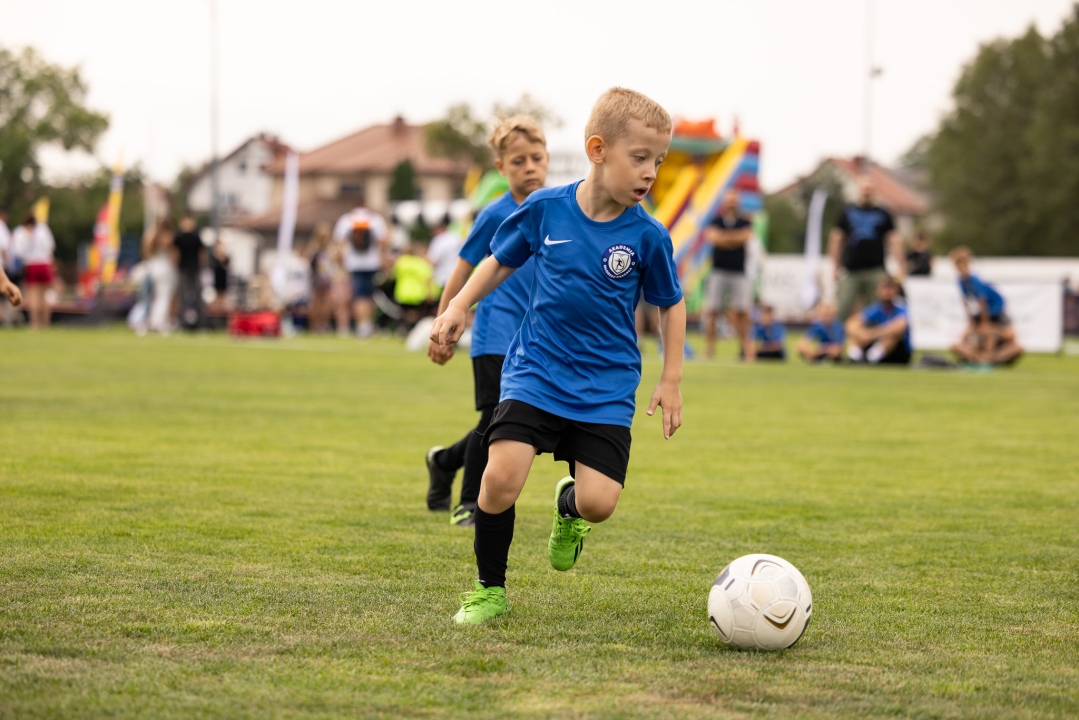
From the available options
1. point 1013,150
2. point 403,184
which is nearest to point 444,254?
point 403,184

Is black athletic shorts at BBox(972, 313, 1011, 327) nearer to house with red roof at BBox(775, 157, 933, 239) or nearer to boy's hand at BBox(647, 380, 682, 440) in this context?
boy's hand at BBox(647, 380, 682, 440)

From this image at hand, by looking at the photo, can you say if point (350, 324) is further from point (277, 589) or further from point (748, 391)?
point (277, 589)

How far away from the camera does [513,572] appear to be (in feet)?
15.8

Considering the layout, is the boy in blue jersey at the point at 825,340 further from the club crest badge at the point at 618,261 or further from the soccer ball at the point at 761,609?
Result: the soccer ball at the point at 761,609

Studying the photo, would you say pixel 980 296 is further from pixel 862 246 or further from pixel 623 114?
pixel 623 114

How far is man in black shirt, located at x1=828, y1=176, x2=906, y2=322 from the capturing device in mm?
16953

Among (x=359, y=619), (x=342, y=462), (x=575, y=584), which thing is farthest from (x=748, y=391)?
(x=359, y=619)

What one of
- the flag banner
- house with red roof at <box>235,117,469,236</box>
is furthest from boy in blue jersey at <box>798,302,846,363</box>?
house with red roof at <box>235,117,469,236</box>

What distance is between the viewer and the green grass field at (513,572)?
3.23 meters

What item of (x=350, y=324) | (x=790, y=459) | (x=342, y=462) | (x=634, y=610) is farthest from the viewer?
(x=350, y=324)

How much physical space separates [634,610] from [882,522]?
2.27 m

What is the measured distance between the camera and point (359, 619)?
3.95 m

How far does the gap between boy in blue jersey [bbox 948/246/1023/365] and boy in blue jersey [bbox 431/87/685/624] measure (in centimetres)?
1572

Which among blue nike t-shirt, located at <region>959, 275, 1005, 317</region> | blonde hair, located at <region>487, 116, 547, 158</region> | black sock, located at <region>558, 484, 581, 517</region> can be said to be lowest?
black sock, located at <region>558, 484, 581, 517</region>
